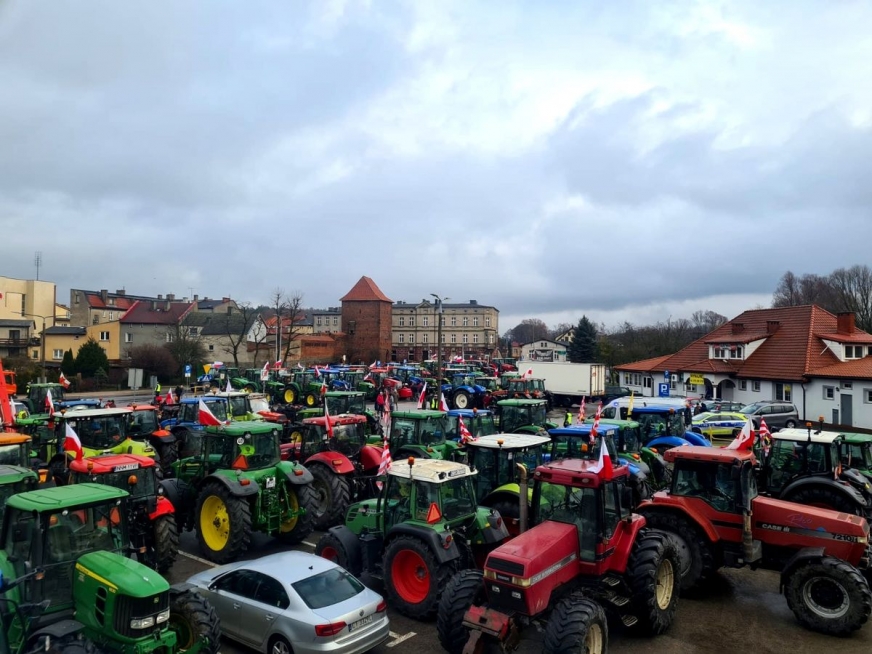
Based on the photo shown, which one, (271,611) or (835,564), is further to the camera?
(835,564)

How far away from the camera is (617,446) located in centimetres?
1514

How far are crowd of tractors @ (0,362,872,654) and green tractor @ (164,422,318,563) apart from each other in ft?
0.13

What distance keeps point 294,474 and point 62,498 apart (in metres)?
4.91

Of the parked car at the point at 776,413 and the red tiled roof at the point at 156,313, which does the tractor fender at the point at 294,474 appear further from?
the red tiled roof at the point at 156,313

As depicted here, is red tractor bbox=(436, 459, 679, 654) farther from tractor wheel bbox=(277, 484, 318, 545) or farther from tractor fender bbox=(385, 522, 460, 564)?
tractor wheel bbox=(277, 484, 318, 545)

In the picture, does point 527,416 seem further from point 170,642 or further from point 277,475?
point 170,642

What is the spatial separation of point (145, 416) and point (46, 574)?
1268 centimetres

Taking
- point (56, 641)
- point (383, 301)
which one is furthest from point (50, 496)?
point (383, 301)

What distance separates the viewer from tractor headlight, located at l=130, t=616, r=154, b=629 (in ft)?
18.7

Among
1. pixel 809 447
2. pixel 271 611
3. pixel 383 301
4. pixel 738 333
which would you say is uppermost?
pixel 383 301

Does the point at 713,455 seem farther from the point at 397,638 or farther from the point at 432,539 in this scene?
the point at 397,638

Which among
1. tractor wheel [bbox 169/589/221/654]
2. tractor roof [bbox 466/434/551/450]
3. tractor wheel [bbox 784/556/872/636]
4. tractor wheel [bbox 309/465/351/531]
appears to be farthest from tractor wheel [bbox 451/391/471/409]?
tractor wheel [bbox 169/589/221/654]

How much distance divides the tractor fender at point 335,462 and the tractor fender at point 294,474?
1.07 metres

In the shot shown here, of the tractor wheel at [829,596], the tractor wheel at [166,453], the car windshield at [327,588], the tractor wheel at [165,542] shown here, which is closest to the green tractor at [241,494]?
the tractor wheel at [165,542]
